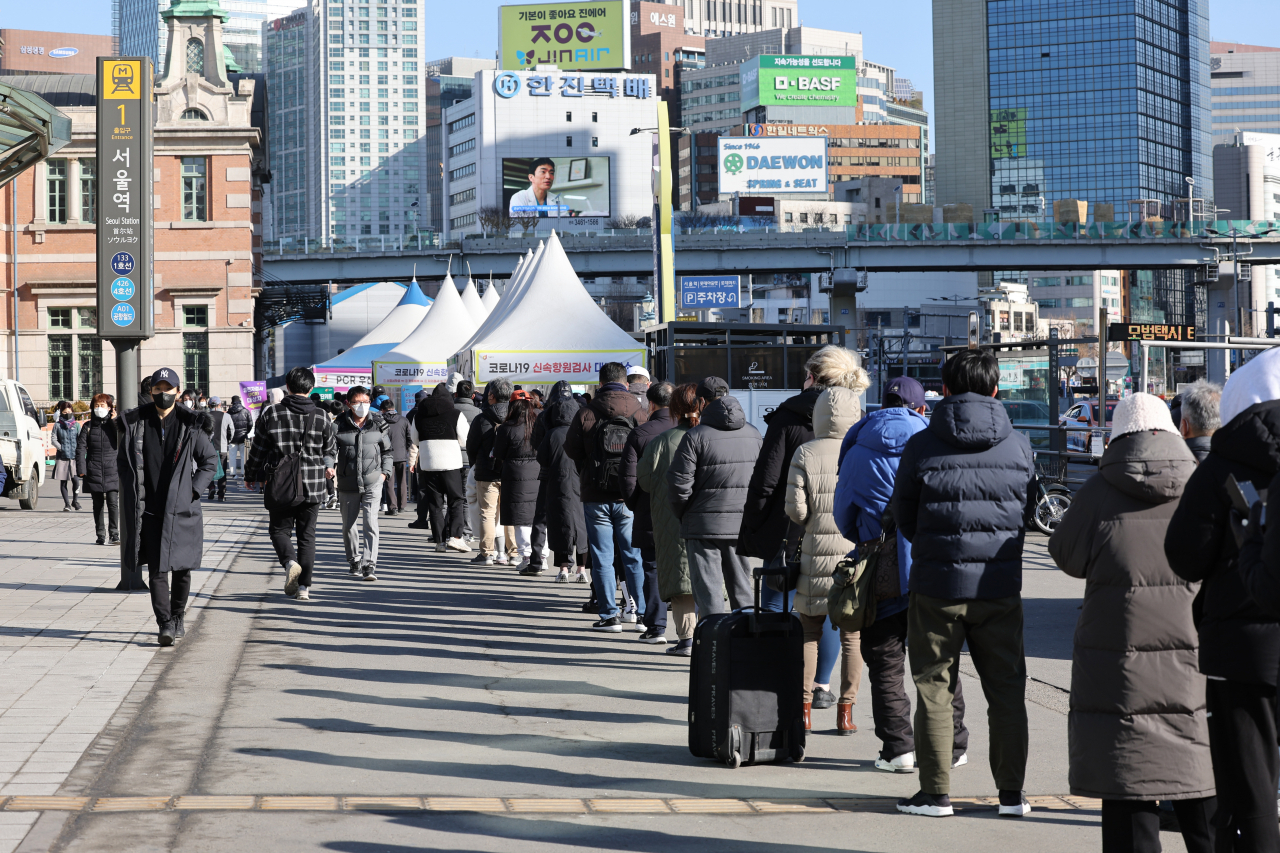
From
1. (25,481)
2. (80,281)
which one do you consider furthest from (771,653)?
(80,281)

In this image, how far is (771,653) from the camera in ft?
21.9

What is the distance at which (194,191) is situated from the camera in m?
45.8

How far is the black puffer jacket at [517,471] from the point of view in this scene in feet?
47.0

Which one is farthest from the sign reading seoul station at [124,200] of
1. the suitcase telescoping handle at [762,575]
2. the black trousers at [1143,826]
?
the black trousers at [1143,826]

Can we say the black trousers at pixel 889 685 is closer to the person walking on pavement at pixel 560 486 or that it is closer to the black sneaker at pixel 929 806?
the black sneaker at pixel 929 806

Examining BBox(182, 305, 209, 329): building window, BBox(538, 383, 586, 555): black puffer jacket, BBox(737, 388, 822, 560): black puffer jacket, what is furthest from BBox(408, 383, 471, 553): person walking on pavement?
BBox(182, 305, 209, 329): building window

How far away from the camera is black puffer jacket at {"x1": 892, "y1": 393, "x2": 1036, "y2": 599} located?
19.0ft

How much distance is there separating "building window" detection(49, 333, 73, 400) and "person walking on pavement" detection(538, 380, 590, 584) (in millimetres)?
35682

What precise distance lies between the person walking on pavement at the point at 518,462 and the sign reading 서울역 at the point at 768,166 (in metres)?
86.9

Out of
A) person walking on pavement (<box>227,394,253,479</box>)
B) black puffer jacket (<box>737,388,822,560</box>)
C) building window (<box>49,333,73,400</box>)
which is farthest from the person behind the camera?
building window (<box>49,333,73,400</box>)

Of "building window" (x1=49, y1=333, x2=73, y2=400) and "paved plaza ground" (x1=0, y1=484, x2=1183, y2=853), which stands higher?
"building window" (x1=49, y1=333, x2=73, y2=400)

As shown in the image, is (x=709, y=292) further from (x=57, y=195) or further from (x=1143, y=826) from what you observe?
(x=1143, y=826)

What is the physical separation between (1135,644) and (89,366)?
146 feet

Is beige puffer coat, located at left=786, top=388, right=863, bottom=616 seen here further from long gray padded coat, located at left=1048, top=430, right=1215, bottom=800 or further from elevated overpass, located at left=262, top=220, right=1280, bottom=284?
elevated overpass, located at left=262, top=220, right=1280, bottom=284
